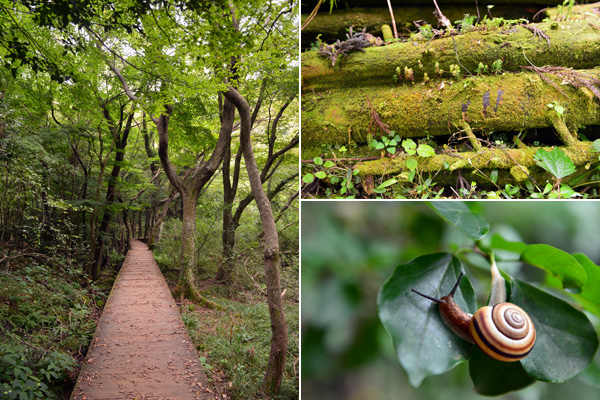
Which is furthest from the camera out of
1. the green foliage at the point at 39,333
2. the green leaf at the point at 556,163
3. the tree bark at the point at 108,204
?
the tree bark at the point at 108,204

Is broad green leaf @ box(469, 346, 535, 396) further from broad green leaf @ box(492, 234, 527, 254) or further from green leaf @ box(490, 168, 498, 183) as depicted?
green leaf @ box(490, 168, 498, 183)

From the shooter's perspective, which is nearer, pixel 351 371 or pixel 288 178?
pixel 351 371

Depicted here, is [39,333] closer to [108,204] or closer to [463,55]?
[108,204]

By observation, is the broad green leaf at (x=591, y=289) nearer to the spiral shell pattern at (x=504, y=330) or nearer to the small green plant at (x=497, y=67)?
the spiral shell pattern at (x=504, y=330)

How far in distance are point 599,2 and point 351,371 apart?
2.50m

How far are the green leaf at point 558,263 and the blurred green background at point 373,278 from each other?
0.04 m

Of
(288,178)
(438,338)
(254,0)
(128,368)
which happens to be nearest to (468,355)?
(438,338)

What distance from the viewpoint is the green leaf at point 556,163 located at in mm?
1543

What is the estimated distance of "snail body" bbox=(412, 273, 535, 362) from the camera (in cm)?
51

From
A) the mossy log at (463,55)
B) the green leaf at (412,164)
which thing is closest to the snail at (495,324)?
the green leaf at (412,164)

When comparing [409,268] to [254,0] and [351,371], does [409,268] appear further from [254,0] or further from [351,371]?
[254,0]

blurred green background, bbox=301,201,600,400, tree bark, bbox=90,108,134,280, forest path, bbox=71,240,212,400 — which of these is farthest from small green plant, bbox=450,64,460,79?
tree bark, bbox=90,108,134,280

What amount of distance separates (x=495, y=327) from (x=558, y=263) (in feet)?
0.43

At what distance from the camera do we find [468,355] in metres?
0.54
